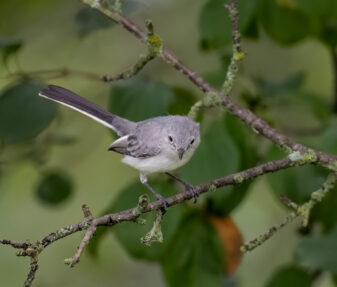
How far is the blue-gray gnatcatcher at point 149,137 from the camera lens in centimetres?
312

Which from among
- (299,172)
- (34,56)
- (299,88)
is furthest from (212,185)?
(34,56)

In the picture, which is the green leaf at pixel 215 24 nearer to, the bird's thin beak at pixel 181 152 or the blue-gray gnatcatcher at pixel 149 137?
the blue-gray gnatcatcher at pixel 149 137

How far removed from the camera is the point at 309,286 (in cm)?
341

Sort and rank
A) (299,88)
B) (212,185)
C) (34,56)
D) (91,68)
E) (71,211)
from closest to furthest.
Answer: (212,185) → (299,88) → (34,56) → (91,68) → (71,211)

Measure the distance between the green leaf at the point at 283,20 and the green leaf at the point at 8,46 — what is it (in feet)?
4.46

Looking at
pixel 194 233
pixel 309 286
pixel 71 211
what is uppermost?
pixel 71 211

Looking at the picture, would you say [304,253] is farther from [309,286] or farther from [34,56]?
[34,56]

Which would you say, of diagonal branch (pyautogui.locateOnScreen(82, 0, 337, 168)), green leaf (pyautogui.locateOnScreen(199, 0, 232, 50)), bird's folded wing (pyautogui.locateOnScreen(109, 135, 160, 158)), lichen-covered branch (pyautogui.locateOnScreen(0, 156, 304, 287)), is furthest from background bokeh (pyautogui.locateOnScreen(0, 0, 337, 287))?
lichen-covered branch (pyautogui.locateOnScreen(0, 156, 304, 287))

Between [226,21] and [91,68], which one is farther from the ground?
[91,68]

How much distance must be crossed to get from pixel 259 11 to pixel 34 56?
2.69 meters

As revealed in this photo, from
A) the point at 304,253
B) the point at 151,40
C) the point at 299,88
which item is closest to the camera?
the point at 151,40

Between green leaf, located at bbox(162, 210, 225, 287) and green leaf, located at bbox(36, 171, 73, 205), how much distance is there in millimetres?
1326

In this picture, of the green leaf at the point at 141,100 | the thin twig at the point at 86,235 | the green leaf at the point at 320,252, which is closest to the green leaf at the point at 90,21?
the green leaf at the point at 141,100

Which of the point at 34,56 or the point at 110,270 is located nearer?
the point at 34,56
